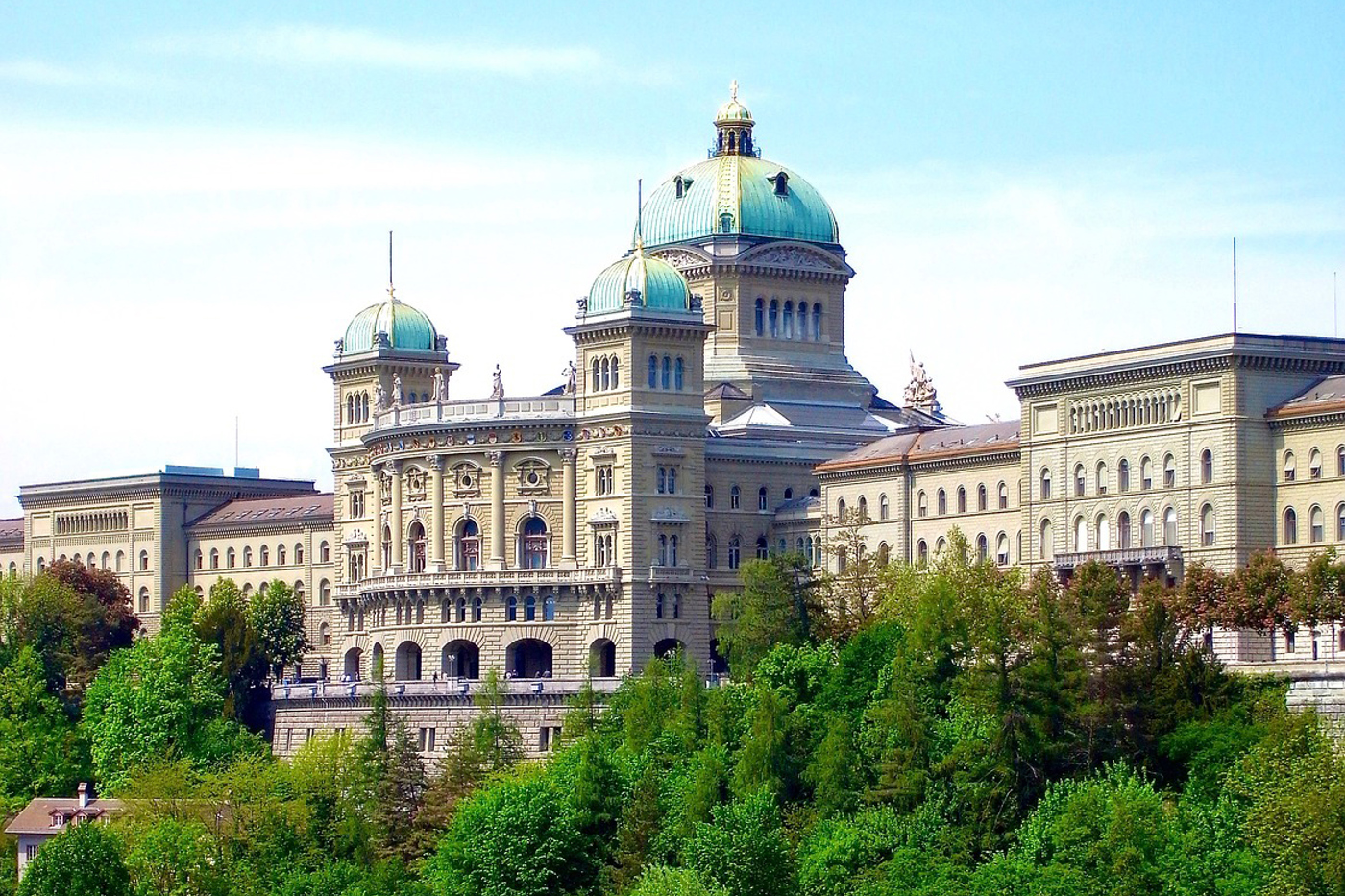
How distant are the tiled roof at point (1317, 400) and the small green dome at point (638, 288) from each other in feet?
129

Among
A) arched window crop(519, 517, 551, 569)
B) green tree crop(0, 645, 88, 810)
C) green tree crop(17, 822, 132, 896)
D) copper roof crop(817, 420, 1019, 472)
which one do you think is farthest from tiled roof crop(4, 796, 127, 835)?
copper roof crop(817, 420, 1019, 472)

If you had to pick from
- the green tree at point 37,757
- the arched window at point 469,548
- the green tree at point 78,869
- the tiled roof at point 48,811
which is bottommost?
the green tree at point 78,869

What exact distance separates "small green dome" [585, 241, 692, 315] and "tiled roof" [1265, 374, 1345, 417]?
129ft

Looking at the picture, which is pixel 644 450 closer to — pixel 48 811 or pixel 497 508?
pixel 497 508

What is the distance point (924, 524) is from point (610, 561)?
16998 millimetres

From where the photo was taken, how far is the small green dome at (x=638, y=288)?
196 meters

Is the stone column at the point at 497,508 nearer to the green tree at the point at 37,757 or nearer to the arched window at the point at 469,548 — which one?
the arched window at the point at 469,548

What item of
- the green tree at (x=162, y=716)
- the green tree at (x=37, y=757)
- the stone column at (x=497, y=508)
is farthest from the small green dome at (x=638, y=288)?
the green tree at (x=37, y=757)

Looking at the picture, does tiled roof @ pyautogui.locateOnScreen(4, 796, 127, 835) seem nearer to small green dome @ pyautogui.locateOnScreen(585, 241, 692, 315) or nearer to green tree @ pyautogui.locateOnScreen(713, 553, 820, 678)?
green tree @ pyautogui.locateOnScreen(713, 553, 820, 678)

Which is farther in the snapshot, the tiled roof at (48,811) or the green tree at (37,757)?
the green tree at (37,757)

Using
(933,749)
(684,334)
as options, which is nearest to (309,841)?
(933,749)

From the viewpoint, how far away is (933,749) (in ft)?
487

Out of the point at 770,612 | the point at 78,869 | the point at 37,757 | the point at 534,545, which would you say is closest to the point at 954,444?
the point at 534,545

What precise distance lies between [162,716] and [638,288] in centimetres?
3392
